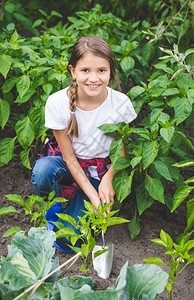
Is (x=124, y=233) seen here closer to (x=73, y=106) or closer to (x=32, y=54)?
(x=73, y=106)

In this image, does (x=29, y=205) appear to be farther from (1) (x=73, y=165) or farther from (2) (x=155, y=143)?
(2) (x=155, y=143)

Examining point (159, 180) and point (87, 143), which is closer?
point (159, 180)

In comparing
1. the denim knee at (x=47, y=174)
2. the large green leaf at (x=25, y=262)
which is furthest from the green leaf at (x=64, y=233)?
the denim knee at (x=47, y=174)

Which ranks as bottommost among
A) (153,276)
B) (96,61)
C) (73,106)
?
(153,276)

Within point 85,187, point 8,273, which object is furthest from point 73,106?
point 8,273

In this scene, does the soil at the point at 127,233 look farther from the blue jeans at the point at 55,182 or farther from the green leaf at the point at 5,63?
the green leaf at the point at 5,63

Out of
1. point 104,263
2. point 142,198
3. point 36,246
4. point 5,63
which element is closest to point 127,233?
point 142,198

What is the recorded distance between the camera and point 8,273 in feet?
4.90

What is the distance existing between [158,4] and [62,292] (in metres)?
2.61

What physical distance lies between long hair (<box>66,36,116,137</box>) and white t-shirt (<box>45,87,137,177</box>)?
0.13 ft

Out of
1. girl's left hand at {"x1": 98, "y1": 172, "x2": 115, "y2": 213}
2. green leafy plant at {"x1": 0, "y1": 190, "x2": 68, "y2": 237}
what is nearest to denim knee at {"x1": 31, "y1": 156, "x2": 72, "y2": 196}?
green leafy plant at {"x1": 0, "y1": 190, "x2": 68, "y2": 237}

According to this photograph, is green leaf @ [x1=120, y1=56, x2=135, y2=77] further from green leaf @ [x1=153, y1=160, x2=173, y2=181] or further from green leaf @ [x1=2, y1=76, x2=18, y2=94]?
green leaf @ [x1=153, y1=160, x2=173, y2=181]

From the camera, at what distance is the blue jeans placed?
89.6 inches

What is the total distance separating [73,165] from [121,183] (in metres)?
0.29
